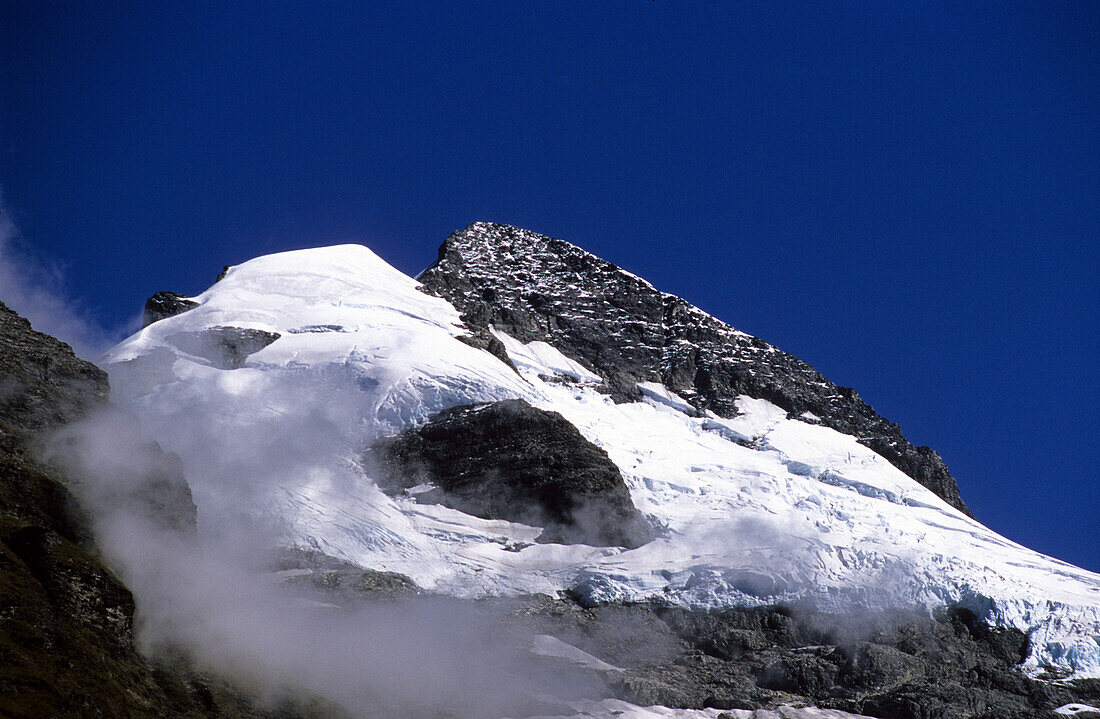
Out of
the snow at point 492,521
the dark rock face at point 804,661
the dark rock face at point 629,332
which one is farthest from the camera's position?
the dark rock face at point 629,332

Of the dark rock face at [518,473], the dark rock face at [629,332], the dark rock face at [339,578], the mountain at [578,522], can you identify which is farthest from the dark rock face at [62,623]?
the dark rock face at [629,332]

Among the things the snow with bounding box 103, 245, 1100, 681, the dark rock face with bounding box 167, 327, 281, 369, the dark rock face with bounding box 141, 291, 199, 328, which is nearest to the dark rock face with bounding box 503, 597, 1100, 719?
the snow with bounding box 103, 245, 1100, 681

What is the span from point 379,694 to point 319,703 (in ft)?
20.5

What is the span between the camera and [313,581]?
58219 millimetres

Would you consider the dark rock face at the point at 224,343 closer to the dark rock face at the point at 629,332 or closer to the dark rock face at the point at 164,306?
the dark rock face at the point at 164,306

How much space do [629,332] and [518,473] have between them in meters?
50.3

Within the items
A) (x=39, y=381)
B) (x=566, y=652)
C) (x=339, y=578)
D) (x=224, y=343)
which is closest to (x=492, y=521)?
(x=566, y=652)

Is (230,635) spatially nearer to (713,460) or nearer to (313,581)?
(313,581)

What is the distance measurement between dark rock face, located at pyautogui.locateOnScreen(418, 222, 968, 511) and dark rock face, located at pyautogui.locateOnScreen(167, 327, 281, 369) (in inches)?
1004

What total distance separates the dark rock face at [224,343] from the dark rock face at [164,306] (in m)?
8.61

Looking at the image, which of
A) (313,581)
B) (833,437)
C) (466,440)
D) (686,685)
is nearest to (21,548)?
(313,581)

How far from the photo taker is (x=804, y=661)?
64.6 m

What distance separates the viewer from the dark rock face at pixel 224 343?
274 ft

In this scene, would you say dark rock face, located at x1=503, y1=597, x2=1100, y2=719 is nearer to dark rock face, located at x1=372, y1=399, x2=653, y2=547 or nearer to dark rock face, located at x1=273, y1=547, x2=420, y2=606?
dark rock face, located at x1=273, y1=547, x2=420, y2=606
